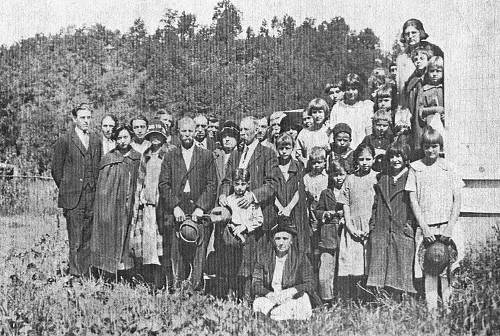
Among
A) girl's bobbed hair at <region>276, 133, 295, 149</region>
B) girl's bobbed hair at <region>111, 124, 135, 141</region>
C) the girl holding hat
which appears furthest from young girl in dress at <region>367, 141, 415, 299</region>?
girl's bobbed hair at <region>111, 124, 135, 141</region>

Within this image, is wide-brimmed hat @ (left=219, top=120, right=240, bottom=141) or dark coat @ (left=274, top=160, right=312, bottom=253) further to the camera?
wide-brimmed hat @ (left=219, top=120, right=240, bottom=141)

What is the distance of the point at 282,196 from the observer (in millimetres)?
5707

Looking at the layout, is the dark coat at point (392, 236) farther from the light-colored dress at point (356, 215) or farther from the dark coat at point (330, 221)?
the dark coat at point (330, 221)

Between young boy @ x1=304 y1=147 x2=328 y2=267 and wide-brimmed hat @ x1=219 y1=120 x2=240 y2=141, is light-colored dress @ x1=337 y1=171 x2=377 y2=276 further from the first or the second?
wide-brimmed hat @ x1=219 y1=120 x2=240 y2=141

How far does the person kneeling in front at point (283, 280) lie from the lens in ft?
18.3

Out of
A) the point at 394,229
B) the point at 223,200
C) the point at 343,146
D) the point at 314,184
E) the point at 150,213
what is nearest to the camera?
the point at 394,229

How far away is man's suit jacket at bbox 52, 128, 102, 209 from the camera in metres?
6.28

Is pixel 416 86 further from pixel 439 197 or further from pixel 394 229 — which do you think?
pixel 394 229

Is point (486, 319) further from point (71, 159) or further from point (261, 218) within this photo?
point (71, 159)

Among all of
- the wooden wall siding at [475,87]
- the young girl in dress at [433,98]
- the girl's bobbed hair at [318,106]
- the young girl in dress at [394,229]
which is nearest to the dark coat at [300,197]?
the girl's bobbed hair at [318,106]

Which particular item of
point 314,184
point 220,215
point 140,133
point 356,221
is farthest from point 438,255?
point 140,133

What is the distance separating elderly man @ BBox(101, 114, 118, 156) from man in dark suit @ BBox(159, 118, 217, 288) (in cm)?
57

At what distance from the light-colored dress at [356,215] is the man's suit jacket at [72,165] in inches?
89.0

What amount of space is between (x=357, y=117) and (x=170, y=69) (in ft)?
5.86
